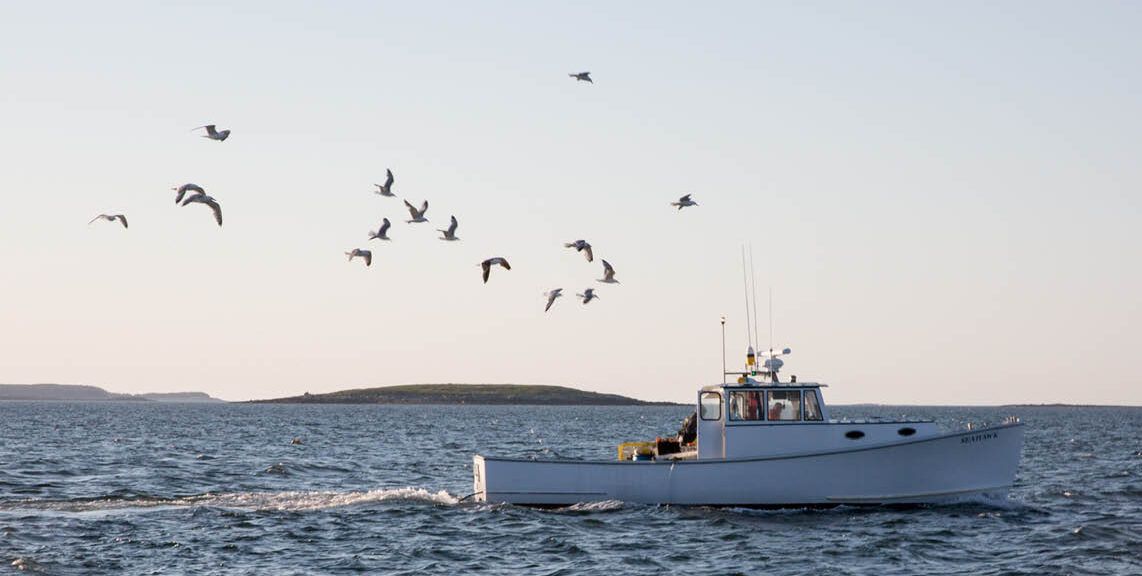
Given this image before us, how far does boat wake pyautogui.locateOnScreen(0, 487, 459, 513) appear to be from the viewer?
27.8m

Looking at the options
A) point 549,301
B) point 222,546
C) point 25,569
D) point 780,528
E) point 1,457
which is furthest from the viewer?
point 1,457

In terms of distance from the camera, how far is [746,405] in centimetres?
2645

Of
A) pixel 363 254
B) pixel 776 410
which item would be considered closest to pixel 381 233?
pixel 363 254

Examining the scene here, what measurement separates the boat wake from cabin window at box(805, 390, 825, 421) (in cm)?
829

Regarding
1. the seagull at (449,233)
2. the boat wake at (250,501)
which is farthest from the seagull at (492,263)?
the boat wake at (250,501)

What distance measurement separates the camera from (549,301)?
26.1m

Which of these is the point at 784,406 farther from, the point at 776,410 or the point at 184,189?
the point at 184,189

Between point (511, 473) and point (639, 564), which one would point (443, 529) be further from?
point (639, 564)

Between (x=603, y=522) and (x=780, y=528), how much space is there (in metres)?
3.45

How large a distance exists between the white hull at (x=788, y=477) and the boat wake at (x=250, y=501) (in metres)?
3.49

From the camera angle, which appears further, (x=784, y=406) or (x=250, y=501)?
(x=250, y=501)

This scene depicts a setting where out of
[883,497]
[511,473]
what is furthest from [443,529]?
[883,497]

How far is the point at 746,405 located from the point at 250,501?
11458 mm

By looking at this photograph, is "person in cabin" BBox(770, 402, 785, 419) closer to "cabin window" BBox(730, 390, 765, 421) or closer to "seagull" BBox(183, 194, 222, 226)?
"cabin window" BBox(730, 390, 765, 421)
